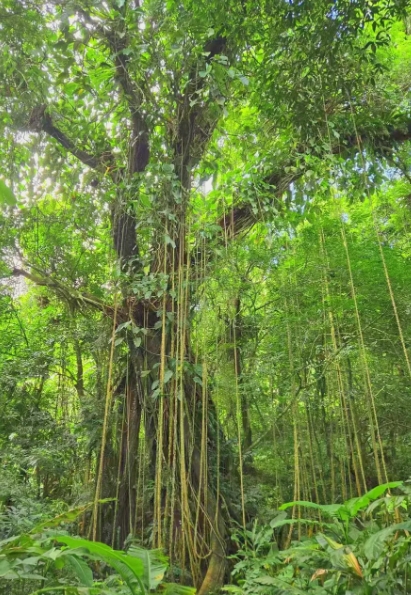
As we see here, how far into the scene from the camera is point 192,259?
244 cm

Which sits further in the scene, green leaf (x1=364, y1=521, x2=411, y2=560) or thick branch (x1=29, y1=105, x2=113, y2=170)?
thick branch (x1=29, y1=105, x2=113, y2=170)

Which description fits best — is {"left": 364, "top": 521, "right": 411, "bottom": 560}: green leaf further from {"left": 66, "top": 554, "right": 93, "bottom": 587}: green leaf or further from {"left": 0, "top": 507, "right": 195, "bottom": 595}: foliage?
{"left": 66, "top": 554, "right": 93, "bottom": 587}: green leaf

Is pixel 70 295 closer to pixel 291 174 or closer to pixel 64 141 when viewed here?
pixel 64 141

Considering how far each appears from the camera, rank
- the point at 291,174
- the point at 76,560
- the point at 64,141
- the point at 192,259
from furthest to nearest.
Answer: the point at 64,141 → the point at 291,174 → the point at 192,259 → the point at 76,560

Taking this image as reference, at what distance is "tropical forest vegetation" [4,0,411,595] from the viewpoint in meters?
1.86

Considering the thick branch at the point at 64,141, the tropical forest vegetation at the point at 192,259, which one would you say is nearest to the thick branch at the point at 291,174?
the tropical forest vegetation at the point at 192,259

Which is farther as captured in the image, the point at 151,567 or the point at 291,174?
the point at 291,174

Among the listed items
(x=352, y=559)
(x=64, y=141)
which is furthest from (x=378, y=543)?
(x=64, y=141)

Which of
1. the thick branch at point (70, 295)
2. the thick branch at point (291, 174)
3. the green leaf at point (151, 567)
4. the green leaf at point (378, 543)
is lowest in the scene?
the green leaf at point (151, 567)

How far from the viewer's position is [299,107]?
2.16 metres

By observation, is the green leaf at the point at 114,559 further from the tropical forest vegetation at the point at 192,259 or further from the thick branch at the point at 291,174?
the thick branch at the point at 291,174

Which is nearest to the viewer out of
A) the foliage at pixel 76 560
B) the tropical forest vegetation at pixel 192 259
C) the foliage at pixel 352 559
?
the foliage at pixel 76 560

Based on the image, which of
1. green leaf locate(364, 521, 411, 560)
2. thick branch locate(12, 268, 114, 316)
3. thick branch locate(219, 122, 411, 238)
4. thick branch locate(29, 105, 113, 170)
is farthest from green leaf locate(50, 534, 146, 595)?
thick branch locate(29, 105, 113, 170)

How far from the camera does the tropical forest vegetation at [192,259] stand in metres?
1.86
